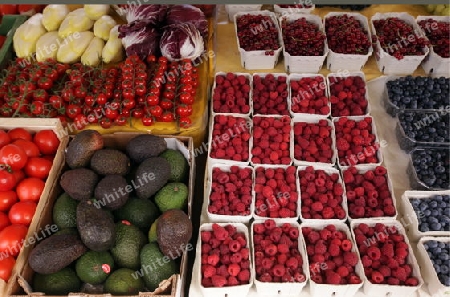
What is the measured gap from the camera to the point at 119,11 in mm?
2590

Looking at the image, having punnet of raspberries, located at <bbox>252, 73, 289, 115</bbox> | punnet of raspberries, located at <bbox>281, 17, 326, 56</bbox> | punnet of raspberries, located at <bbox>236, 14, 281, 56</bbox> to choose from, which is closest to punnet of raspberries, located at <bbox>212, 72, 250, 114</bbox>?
punnet of raspberries, located at <bbox>252, 73, 289, 115</bbox>

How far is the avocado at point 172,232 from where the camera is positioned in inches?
60.0

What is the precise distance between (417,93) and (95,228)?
5.54 ft

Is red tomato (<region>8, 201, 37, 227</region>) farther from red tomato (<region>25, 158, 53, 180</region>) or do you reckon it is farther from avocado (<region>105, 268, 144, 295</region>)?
avocado (<region>105, 268, 144, 295</region>)

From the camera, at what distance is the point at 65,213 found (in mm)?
1683

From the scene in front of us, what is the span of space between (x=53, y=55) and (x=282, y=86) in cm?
131

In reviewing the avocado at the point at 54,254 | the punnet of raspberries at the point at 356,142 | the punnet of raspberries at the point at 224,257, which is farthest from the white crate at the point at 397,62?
the avocado at the point at 54,254

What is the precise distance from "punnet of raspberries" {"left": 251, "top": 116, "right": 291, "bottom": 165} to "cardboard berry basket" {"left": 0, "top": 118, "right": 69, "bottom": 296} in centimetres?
88

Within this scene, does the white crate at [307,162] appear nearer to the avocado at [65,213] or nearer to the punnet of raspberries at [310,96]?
the punnet of raspberries at [310,96]

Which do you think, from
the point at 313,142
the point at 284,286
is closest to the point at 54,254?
the point at 284,286

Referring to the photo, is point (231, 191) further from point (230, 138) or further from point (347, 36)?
point (347, 36)

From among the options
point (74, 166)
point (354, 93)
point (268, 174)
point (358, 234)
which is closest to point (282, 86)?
point (354, 93)

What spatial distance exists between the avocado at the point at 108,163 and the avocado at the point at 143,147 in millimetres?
80

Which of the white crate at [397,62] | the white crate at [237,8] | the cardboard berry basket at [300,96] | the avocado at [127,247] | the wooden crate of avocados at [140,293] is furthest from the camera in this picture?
the white crate at [237,8]
